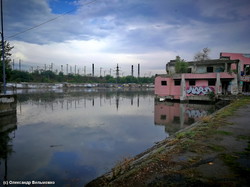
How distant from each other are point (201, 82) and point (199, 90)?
1.65 metres

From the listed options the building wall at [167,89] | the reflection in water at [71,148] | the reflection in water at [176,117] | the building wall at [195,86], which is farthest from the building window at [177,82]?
the reflection in water at [71,148]

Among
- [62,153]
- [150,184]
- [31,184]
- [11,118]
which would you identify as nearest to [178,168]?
[150,184]

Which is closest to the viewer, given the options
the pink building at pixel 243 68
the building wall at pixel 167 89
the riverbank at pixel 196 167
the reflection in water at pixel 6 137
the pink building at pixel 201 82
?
the riverbank at pixel 196 167

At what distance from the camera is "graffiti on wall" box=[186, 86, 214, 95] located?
105ft

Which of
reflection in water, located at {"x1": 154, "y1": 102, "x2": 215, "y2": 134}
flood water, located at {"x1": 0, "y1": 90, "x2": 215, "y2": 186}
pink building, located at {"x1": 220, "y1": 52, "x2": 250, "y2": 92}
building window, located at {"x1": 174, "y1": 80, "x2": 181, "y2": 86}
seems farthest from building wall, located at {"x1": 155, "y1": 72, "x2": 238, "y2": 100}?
flood water, located at {"x1": 0, "y1": 90, "x2": 215, "y2": 186}

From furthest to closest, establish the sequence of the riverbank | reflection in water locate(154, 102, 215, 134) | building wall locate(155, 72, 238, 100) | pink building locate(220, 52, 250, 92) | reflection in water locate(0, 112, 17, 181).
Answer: pink building locate(220, 52, 250, 92) → building wall locate(155, 72, 238, 100) → reflection in water locate(154, 102, 215, 134) → reflection in water locate(0, 112, 17, 181) → the riverbank

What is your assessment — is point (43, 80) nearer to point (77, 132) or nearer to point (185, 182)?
point (77, 132)

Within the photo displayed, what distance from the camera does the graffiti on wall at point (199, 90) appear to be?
3214 cm

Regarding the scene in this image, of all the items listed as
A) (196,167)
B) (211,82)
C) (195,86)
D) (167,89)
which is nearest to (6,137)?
(196,167)

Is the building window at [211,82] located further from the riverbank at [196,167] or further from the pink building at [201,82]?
the riverbank at [196,167]

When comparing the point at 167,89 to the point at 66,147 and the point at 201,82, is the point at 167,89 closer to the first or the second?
the point at 201,82

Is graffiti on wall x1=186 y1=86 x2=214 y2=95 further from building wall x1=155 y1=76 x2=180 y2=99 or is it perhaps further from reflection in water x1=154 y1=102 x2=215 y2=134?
reflection in water x1=154 y1=102 x2=215 y2=134

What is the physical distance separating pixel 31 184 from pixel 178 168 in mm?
5389

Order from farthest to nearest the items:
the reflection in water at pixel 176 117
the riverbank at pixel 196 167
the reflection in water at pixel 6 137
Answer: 1. the reflection in water at pixel 176 117
2. the reflection in water at pixel 6 137
3. the riverbank at pixel 196 167
